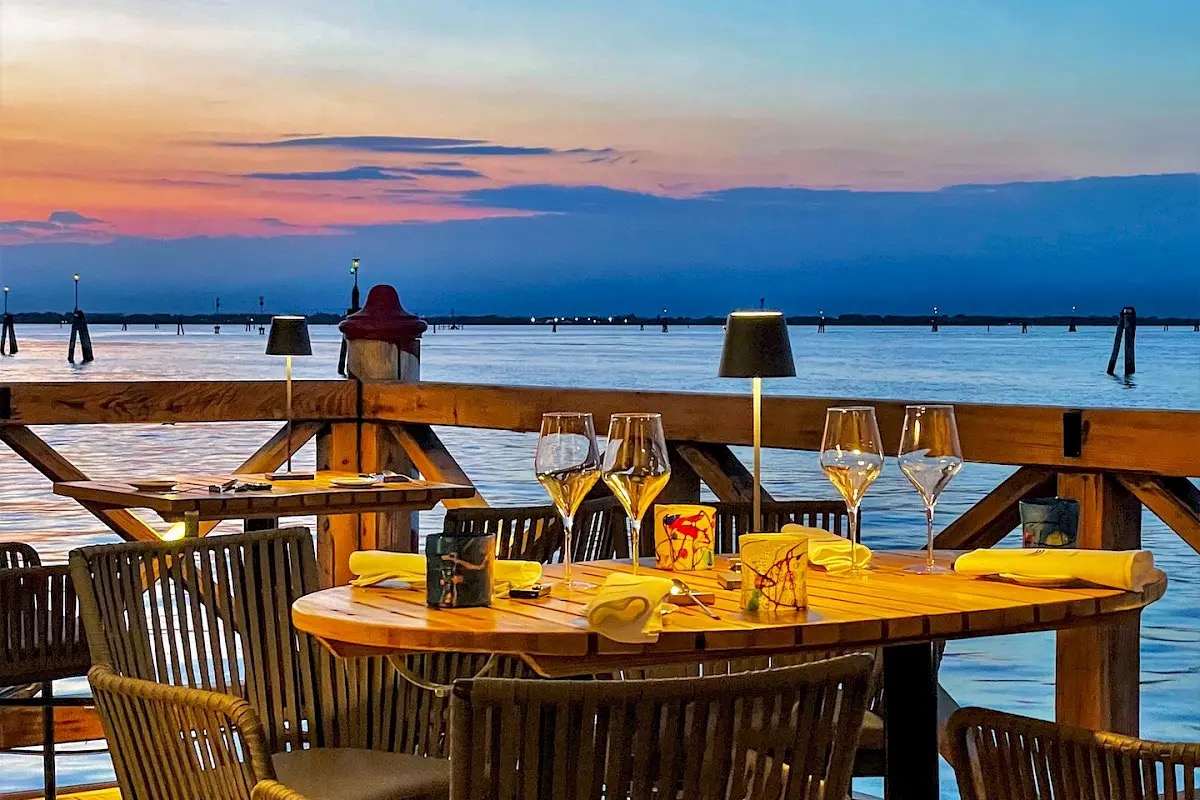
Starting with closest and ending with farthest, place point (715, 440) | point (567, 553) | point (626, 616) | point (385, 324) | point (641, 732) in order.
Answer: point (641, 732)
point (626, 616)
point (567, 553)
point (715, 440)
point (385, 324)

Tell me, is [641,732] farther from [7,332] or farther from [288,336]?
[7,332]

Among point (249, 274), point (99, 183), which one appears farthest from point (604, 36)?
point (249, 274)

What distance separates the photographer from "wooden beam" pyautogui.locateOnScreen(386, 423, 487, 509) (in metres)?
5.10

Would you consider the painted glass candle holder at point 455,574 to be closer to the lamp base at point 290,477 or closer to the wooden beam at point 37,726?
the wooden beam at point 37,726

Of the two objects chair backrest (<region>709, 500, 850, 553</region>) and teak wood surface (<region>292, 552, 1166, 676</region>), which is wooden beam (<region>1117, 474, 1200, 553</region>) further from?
teak wood surface (<region>292, 552, 1166, 676</region>)

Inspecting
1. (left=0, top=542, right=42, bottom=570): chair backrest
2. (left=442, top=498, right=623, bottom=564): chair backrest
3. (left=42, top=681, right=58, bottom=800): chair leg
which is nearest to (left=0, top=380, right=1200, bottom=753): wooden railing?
(left=442, top=498, right=623, bottom=564): chair backrest

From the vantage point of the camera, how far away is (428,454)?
5242mm

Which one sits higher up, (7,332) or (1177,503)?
(1177,503)

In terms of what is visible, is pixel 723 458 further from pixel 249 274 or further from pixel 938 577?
pixel 249 274

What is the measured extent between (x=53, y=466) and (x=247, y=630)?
7.60ft

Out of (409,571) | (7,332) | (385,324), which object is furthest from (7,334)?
(409,571)

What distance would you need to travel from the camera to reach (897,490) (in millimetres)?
17109

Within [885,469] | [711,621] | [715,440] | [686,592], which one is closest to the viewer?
[711,621]

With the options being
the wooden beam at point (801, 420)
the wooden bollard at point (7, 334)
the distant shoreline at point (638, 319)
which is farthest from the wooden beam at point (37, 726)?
the wooden bollard at point (7, 334)
